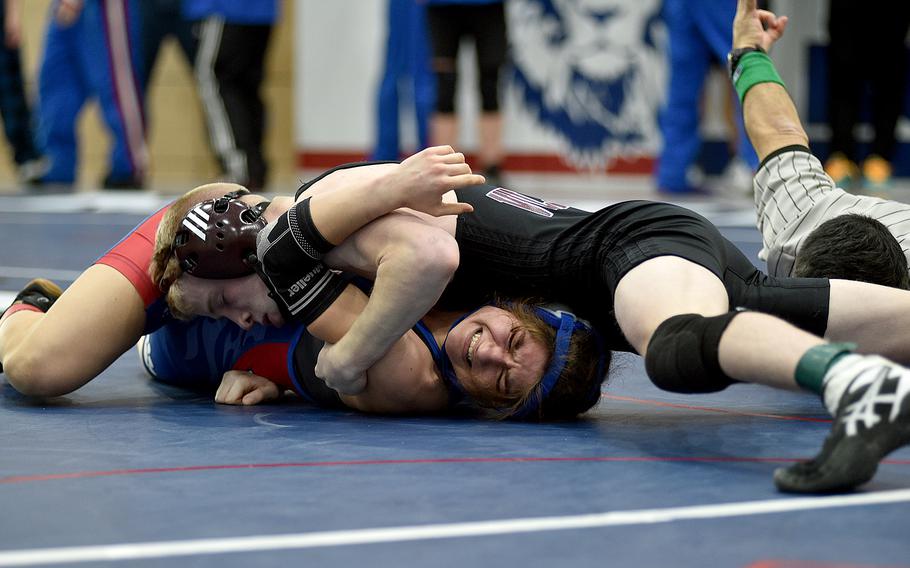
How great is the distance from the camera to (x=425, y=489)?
204 centimetres

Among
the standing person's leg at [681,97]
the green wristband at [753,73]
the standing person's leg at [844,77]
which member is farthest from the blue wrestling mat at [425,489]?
Answer: the standing person's leg at [844,77]

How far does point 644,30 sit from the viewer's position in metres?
9.95

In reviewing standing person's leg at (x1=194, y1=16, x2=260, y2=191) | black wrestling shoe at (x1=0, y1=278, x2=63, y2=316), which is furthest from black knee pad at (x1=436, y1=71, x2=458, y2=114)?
black wrestling shoe at (x1=0, y1=278, x2=63, y2=316)

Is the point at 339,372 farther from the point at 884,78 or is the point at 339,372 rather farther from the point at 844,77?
the point at 884,78

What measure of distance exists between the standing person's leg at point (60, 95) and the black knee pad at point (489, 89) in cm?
271


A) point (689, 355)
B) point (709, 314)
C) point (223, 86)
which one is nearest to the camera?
point (689, 355)

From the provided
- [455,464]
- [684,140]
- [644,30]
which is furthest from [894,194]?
[455,464]

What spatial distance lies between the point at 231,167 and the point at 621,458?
599cm

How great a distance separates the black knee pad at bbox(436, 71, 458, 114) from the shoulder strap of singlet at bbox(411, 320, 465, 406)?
18.5ft

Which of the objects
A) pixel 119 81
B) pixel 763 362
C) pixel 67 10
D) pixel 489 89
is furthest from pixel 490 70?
pixel 763 362

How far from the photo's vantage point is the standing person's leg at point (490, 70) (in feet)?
26.4

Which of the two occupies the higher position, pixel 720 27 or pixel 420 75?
pixel 720 27

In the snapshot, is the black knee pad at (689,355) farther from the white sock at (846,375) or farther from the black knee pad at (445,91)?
the black knee pad at (445,91)

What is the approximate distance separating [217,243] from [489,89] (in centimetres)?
565
